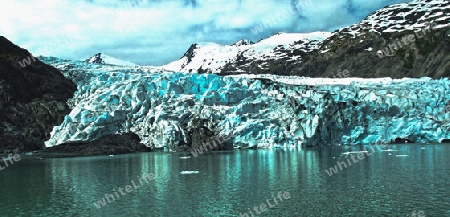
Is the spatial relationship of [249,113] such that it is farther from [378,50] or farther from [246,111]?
[378,50]

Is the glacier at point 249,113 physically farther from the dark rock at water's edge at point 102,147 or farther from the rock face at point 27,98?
the rock face at point 27,98

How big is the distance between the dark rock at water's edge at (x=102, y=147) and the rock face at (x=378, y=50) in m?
75.2

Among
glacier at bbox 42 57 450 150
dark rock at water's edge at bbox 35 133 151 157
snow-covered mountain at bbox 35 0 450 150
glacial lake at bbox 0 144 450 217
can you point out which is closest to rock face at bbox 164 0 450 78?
snow-covered mountain at bbox 35 0 450 150

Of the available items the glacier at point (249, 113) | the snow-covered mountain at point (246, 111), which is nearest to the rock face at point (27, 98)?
the snow-covered mountain at point (246, 111)

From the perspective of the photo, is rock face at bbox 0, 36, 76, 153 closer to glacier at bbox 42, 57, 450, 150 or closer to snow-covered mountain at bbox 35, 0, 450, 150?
snow-covered mountain at bbox 35, 0, 450, 150

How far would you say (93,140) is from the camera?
2434 inches

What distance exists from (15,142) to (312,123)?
4206 cm

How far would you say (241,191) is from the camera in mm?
24781

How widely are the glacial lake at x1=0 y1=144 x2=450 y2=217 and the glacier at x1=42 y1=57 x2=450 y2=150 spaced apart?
24848 mm

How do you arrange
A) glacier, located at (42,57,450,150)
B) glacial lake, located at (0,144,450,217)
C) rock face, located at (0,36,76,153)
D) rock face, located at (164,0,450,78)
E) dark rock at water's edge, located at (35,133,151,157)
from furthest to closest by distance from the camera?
rock face, located at (164,0,450,78)
glacier, located at (42,57,450,150)
rock face, located at (0,36,76,153)
dark rock at water's edge, located at (35,133,151,157)
glacial lake, located at (0,144,450,217)

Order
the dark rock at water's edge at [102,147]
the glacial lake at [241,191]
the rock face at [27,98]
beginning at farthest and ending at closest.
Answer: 1. the rock face at [27,98]
2. the dark rock at water's edge at [102,147]
3. the glacial lake at [241,191]

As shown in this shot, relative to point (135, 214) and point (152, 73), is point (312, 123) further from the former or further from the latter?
point (135, 214)

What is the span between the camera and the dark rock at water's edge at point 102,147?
57.8m

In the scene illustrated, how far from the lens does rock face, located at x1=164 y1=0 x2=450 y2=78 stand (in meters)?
114
